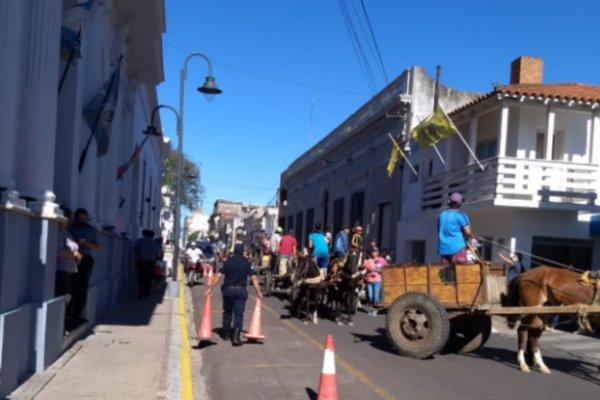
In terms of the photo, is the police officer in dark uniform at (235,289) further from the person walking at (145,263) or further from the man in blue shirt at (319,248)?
the person walking at (145,263)

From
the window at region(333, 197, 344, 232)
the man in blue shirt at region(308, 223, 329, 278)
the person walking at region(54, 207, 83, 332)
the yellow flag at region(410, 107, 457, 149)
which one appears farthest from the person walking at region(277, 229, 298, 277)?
the window at region(333, 197, 344, 232)

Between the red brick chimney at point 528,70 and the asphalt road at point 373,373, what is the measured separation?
16.5 m

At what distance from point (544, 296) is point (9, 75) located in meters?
7.66

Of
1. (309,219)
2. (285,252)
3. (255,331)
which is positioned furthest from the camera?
(309,219)

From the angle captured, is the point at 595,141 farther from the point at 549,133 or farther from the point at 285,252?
the point at 285,252

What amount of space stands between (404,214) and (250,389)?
1962 centimetres

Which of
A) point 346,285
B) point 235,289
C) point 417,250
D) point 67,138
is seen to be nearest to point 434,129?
point 417,250

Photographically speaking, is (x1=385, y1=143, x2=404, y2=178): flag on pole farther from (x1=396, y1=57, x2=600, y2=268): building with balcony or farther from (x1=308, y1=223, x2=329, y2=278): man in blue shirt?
(x1=308, y1=223, x2=329, y2=278): man in blue shirt

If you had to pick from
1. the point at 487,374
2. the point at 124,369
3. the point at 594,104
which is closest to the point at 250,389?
the point at 124,369

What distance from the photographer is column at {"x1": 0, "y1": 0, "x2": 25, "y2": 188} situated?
776cm

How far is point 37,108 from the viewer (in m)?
8.70

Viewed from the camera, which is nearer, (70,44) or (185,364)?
(185,364)

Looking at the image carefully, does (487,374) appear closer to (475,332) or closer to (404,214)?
(475,332)

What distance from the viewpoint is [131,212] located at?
25016 millimetres
